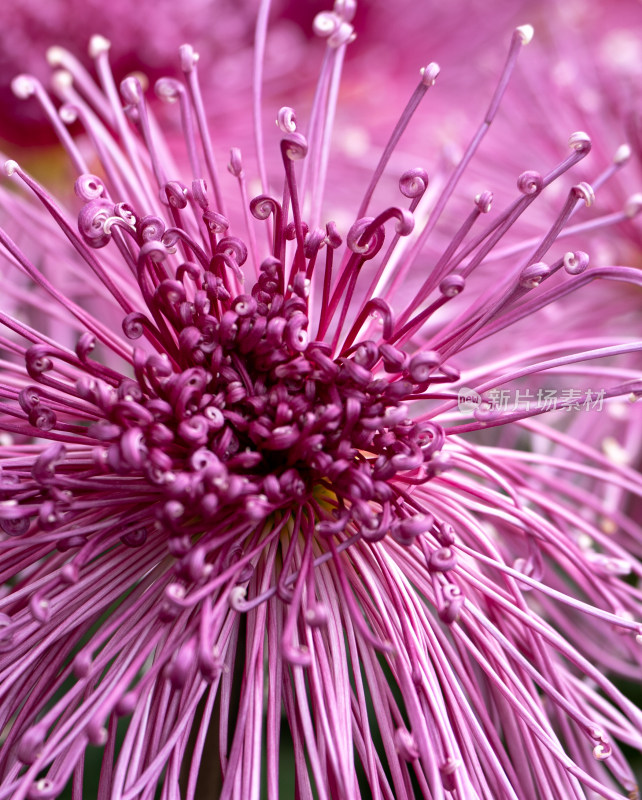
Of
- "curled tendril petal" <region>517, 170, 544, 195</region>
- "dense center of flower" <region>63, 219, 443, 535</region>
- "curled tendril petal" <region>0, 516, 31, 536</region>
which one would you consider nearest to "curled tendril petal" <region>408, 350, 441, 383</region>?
"dense center of flower" <region>63, 219, 443, 535</region>

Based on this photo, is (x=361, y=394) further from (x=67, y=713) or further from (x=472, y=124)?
(x=472, y=124)

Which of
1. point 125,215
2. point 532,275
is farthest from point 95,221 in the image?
point 532,275

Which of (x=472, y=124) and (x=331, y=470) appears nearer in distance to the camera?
(x=331, y=470)

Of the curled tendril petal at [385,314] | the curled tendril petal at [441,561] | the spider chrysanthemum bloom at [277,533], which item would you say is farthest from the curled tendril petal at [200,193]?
the curled tendril petal at [441,561]

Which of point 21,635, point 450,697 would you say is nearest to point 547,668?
point 450,697

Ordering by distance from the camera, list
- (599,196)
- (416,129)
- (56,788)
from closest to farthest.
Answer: (56,788) → (599,196) → (416,129)

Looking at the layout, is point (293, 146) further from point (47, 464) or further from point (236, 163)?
point (47, 464)

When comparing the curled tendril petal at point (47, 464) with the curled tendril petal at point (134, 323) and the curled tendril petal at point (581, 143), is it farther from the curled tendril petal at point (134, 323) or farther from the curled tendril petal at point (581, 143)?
the curled tendril petal at point (581, 143)
